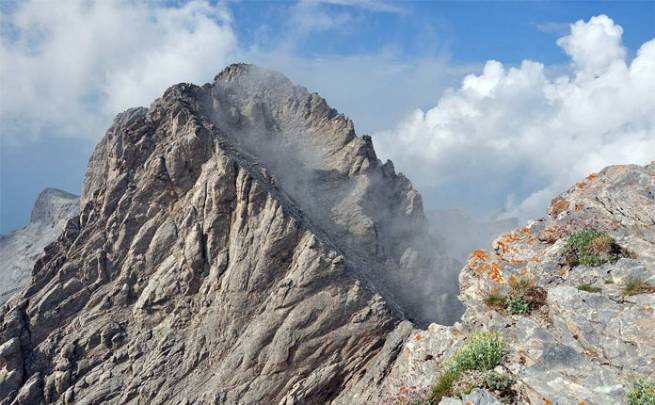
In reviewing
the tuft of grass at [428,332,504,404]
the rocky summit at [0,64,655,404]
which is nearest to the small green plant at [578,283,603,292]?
the tuft of grass at [428,332,504,404]

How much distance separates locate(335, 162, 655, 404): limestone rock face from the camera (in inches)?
465

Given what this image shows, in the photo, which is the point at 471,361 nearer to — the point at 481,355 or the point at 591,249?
the point at 481,355

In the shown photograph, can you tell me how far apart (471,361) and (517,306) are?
3.36 m

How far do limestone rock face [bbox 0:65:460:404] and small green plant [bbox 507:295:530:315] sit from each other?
28.6 m

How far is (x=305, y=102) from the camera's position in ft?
236

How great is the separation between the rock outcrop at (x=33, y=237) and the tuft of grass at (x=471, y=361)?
68.7m

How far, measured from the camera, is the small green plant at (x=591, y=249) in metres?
16.0

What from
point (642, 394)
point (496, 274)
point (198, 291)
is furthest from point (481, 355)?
point (198, 291)

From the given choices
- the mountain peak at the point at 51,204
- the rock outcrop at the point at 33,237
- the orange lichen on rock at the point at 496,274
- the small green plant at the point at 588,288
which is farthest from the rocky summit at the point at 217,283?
the mountain peak at the point at 51,204

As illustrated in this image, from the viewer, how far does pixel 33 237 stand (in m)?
Result: 98.5

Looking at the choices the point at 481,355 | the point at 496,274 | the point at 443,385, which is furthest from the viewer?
the point at 496,274

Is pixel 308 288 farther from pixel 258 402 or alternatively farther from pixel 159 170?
pixel 159 170

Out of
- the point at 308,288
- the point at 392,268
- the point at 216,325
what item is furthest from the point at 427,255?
the point at 216,325

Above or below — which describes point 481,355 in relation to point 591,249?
below
